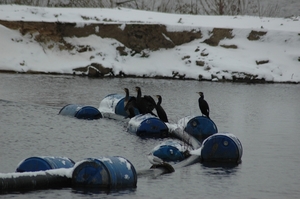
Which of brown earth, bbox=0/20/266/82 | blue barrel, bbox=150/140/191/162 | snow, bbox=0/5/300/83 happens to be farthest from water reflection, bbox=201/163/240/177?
brown earth, bbox=0/20/266/82

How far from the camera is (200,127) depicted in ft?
70.4

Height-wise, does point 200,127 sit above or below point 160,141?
above

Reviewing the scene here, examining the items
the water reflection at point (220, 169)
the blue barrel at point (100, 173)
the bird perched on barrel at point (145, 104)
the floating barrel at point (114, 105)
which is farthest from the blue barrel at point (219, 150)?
the floating barrel at point (114, 105)

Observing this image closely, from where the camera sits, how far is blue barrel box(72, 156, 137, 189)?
13.7 m

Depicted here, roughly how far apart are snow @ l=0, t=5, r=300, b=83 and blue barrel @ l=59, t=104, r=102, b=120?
51.1 ft

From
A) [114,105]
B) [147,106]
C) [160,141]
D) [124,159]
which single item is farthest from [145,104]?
[124,159]

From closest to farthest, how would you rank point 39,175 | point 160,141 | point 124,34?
point 39,175 → point 160,141 → point 124,34

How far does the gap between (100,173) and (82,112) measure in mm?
10712

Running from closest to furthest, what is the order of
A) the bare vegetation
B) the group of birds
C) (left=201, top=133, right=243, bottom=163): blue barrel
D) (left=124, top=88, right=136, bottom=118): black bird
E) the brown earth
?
(left=201, top=133, right=243, bottom=163): blue barrel → the group of birds → (left=124, top=88, right=136, bottom=118): black bird → the brown earth → the bare vegetation

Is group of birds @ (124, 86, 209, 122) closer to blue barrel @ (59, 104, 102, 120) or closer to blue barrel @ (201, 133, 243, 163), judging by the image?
blue barrel @ (59, 104, 102, 120)

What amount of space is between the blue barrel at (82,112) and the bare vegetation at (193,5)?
985 inches

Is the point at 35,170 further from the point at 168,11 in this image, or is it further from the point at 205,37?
the point at 168,11

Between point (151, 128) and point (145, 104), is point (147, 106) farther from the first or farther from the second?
point (151, 128)

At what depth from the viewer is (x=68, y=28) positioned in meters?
43.3
